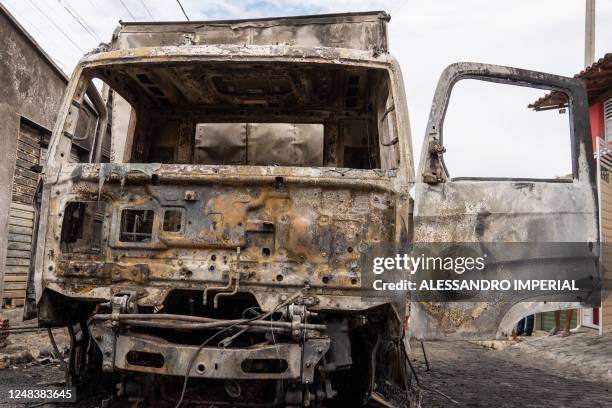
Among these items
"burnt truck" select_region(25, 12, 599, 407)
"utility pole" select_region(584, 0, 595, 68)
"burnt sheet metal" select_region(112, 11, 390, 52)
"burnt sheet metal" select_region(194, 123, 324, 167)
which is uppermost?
"utility pole" select_region(584, 0, 595, 68)

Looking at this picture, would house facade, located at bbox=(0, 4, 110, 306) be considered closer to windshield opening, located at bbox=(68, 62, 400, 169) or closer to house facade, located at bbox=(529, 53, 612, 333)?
windshield opening, located at bbox=(68, 62, 400, 169)

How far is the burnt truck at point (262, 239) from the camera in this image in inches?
125

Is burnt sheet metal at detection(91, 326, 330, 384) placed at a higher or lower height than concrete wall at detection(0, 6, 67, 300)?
lower

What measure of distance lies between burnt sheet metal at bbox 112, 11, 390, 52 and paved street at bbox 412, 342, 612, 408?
3211 millimetres

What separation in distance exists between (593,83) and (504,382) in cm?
717

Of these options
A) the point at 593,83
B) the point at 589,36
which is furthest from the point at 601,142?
the point at 589,36

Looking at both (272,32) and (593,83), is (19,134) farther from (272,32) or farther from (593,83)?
(593,83)

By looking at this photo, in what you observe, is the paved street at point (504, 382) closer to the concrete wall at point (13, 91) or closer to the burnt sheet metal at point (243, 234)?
the burnt sheet metal at point (243, 234)

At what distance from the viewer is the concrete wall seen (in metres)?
7.49

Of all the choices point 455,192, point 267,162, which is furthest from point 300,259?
point 267,162

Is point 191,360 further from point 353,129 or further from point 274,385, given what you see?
point 353,129

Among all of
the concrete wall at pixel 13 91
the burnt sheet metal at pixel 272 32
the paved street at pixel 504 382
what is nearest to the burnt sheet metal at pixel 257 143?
the burnt sheet metal at pixel 272 32

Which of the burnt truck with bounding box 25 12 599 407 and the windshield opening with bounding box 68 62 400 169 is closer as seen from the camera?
the burnt truck with bounding box 25 12 599 407

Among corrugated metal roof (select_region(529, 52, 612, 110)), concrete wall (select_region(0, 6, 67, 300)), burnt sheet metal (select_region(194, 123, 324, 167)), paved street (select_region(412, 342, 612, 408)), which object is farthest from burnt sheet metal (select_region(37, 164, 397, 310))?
corrugated metal roof (select_region(529, 52, 612, 110))
